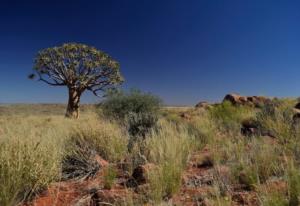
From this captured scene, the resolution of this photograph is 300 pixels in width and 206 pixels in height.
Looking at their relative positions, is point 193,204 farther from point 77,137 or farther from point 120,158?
point 77,137

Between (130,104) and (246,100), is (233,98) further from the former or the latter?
(130,104)

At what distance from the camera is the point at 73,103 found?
76.7ft

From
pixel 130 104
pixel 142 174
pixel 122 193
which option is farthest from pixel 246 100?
pixel 122 193

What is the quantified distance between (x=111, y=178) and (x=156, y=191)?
3.72 feet

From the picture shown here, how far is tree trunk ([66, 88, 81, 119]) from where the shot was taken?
23.3 meters

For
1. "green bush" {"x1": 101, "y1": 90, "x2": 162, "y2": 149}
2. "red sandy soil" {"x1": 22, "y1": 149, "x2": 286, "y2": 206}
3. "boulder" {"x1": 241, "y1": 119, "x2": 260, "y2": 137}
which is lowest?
"red sandy soil" {"x1": 22, "y1": 149, "x2": 286, "y2": 206}

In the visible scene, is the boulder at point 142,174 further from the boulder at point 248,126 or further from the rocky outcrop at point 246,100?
the rocky outcrop at point 246,100

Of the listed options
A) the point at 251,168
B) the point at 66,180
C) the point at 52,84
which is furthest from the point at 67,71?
the point at 251,168

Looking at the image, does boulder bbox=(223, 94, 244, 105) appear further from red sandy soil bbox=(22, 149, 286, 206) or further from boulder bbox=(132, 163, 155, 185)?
boulder bbox=(132, 163, 155, 185)

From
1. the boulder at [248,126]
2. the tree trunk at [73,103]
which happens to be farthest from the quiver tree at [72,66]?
the boulder at [248,126]

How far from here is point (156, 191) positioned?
347 centimetres

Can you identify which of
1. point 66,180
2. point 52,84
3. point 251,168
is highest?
point 52,84

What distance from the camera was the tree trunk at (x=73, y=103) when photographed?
2333 cm

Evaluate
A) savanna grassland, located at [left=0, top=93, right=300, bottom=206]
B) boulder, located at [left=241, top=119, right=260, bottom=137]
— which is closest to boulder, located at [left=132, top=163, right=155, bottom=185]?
savanna grassland, located at [left=0, top=93, right=300, bottom=206]
